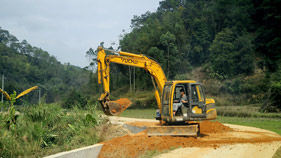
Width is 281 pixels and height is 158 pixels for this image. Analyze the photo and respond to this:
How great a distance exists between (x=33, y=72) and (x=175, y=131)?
7195cm

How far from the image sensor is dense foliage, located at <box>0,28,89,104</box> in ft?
227

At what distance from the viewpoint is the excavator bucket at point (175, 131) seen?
12.0 metres

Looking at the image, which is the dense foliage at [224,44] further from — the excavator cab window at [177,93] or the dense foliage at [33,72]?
the excavator cab window at [177,93]

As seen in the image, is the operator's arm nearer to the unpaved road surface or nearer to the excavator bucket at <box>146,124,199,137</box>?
the excavator bucket at <box>146,124,199,137</box>

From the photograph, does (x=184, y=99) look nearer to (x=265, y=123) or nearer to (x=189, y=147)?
(x=189, y=147)

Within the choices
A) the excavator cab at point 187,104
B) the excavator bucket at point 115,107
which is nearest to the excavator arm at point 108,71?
the excavator bucket at point 115,107

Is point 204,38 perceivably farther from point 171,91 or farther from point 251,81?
point 171,91

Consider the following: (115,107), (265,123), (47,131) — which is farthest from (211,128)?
(47,131)

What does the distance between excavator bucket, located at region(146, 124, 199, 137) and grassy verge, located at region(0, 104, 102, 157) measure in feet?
7.27

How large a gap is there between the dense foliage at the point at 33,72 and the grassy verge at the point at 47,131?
43.4m

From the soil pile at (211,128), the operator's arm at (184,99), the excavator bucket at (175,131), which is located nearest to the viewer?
the excavator bucket at (175,131)

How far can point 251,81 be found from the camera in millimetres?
42500

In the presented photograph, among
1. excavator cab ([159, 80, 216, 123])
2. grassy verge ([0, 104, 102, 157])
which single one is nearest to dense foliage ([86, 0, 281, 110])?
excavator cab ([159, 80, 216, 123])

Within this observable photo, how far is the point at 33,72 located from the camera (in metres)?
78.1
